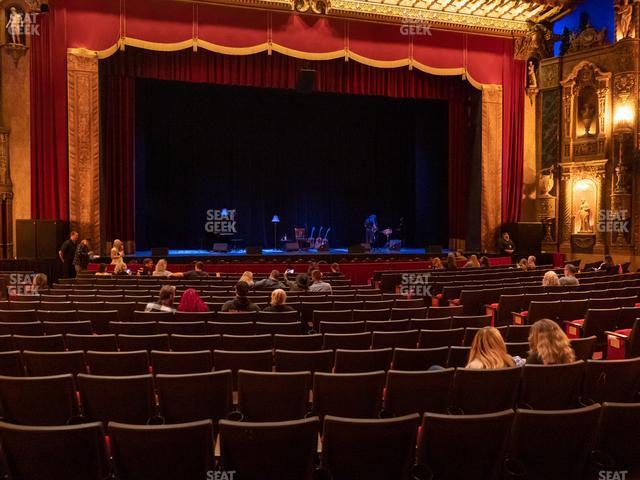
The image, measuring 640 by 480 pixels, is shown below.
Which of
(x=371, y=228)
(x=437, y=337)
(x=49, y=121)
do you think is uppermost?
(x=49, y=121)

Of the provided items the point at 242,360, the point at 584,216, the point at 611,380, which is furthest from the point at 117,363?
the point at 584,216

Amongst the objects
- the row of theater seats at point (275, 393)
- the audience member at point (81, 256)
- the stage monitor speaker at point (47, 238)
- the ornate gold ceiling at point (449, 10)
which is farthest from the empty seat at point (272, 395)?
A: the ornate gold ceiling at point (449, 10)

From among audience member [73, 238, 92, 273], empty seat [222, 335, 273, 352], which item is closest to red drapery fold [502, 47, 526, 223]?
audience member [73, 238, 92, 273]

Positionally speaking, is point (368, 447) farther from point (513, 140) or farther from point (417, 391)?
point (513, 140)

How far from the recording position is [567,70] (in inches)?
670

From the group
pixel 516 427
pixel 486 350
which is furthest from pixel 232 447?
pixel 486 350

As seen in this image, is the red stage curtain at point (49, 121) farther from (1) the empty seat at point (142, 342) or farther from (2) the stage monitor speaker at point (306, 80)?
(1) the empty seat at point (142, 342)

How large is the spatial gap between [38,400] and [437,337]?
11.6 feet

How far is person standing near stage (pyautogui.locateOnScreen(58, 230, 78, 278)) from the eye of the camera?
12383 millimetres

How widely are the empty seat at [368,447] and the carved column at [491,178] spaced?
50.6ft

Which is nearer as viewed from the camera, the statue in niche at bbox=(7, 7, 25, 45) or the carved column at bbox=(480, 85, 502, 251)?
the statue in niche at bbox=(7, 7, 25, 45)

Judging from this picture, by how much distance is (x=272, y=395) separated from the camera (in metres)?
3.36

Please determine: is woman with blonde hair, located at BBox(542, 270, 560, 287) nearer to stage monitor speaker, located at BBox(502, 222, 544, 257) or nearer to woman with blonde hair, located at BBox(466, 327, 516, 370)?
woman with blonde hair, located at BBox(466, 327, 516, 370)

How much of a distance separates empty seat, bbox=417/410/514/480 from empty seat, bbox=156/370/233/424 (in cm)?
134
